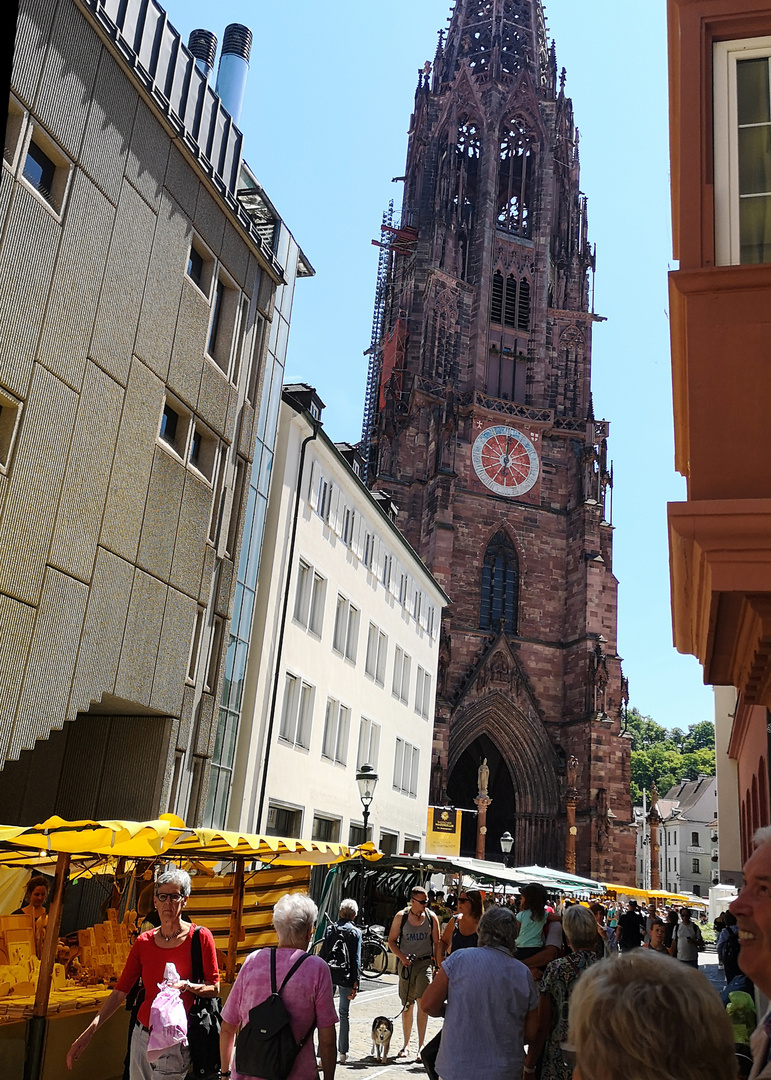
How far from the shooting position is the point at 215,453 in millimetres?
16500

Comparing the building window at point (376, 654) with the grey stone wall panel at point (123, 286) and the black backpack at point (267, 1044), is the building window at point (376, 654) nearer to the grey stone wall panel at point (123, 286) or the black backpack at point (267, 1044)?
the grey stone wall panel at point (123, 286)

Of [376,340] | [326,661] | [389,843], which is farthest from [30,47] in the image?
[376,340]

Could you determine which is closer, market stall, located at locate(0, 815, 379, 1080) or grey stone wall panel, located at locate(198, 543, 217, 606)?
market stall, located at locate(0, 815, 379, 1080)

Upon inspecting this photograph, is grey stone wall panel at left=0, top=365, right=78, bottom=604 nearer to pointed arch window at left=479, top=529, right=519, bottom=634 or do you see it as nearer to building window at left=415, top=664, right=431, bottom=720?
building window at left=415, top=664, right=431, bottom=720

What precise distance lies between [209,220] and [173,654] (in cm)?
688

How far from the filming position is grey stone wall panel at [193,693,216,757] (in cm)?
1595

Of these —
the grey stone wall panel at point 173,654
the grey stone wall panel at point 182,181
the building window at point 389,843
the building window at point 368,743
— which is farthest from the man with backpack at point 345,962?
the building window at point 389,843

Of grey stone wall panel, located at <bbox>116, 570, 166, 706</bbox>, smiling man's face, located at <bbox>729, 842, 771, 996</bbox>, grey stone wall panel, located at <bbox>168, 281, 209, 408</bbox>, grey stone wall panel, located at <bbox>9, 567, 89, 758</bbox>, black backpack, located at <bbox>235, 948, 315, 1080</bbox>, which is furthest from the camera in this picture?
grey stone wall panel, located at <bbox>168, 281, 209, 408</bbox>

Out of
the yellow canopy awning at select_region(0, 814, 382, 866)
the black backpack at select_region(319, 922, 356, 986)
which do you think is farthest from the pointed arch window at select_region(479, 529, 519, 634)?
the yellow canopy awning at select_region(0, 814, 382, 866)

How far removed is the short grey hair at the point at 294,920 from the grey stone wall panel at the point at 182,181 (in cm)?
1276

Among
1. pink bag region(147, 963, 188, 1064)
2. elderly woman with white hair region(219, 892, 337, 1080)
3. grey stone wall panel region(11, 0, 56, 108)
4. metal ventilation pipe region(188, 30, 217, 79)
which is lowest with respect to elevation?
pink bag region(147, 963, 188, 1064)

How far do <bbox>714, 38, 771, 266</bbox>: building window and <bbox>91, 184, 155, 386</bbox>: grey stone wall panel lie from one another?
8317 mm

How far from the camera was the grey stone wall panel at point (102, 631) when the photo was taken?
12.7 m

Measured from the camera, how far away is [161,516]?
14.6 m
